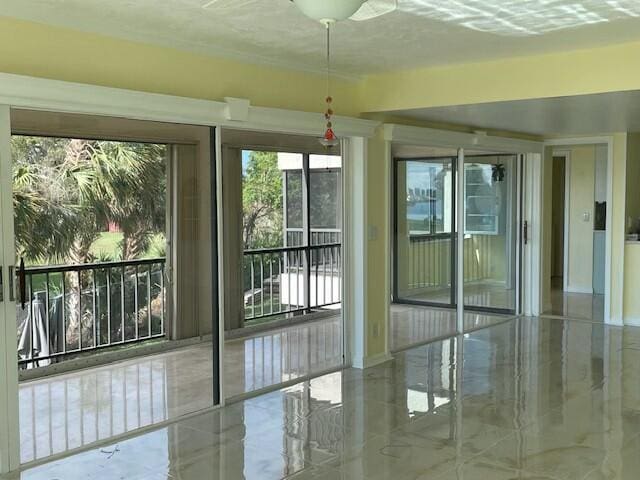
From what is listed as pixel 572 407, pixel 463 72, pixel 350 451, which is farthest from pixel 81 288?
pixel 572 407

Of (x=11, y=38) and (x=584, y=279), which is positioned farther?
(x=584, y=279)

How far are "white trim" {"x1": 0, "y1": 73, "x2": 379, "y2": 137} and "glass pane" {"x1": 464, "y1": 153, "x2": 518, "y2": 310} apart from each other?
2769 millimetres

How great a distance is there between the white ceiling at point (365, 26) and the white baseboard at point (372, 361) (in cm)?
248

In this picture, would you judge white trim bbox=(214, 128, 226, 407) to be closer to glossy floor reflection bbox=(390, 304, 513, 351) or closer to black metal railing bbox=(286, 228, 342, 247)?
black metal railing bbox=(286, 228, 342, 247)

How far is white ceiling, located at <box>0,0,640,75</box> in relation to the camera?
3367mm

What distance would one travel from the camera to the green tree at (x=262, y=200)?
528cm

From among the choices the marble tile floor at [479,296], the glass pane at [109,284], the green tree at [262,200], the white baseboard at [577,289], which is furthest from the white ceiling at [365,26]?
the white baseboard at [577,289]

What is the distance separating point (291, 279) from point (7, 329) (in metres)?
3.11

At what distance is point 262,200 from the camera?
5469 mm

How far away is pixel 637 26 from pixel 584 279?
6.39 meters

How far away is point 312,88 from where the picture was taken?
5152mm

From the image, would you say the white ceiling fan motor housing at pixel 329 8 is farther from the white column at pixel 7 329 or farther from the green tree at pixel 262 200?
the green tree at pixel 262 200

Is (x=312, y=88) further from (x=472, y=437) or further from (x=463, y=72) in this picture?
(x=472, y=437)

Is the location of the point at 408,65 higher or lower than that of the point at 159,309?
higher
